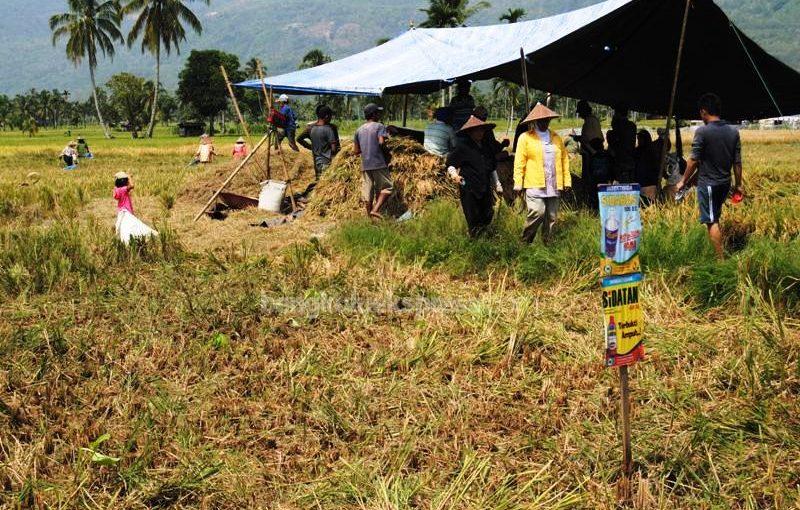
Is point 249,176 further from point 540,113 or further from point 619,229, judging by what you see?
point 619,229

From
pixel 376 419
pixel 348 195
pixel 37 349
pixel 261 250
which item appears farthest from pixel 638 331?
pixel 348 195

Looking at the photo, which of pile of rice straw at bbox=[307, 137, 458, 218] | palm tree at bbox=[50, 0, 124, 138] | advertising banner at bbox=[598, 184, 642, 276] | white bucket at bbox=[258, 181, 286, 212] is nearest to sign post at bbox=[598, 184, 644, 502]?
advertising banner at bbox=[598, 184, 642, 276]

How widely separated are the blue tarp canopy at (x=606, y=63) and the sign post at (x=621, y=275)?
225 inches

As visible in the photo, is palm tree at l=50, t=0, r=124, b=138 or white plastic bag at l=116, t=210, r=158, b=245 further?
palm tree at l=50, t=0, r=124, b=138

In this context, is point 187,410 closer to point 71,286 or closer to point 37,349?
point 37,349

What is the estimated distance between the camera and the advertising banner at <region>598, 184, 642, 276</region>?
2535 mm

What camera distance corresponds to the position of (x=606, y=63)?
985 centimetres

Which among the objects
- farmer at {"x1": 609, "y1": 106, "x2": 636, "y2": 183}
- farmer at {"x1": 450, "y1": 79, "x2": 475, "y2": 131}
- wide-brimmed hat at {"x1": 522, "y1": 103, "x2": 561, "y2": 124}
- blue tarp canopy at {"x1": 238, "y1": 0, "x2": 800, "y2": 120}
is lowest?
farmer at {"x1": 609, "y1": 106, "x2": 636, "y2": 183}

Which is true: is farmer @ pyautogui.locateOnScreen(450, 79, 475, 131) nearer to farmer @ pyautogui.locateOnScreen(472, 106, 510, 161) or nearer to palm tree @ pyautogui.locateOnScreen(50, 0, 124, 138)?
farmer @ pyautogui.locateOnScreen(472, 106, 510, 161)

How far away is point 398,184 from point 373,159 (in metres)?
0.77

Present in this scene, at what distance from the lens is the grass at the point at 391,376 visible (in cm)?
280

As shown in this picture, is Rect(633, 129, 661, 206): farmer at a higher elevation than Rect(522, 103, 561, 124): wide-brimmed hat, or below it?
below

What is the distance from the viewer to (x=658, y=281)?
16.8ft

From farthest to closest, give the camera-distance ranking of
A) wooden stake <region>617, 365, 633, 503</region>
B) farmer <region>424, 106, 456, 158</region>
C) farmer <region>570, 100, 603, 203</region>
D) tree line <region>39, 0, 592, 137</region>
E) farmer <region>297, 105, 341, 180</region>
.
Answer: tree line <region>39, 0, 592, 137</region>, farmer <region>297, 105, 341, 180</region>, farmer <region>424, 106, 456, 158</region>, farmer <region>570, 100, 603, 203</region>, wooden stake <region>617, 365, 633, 503</region>
